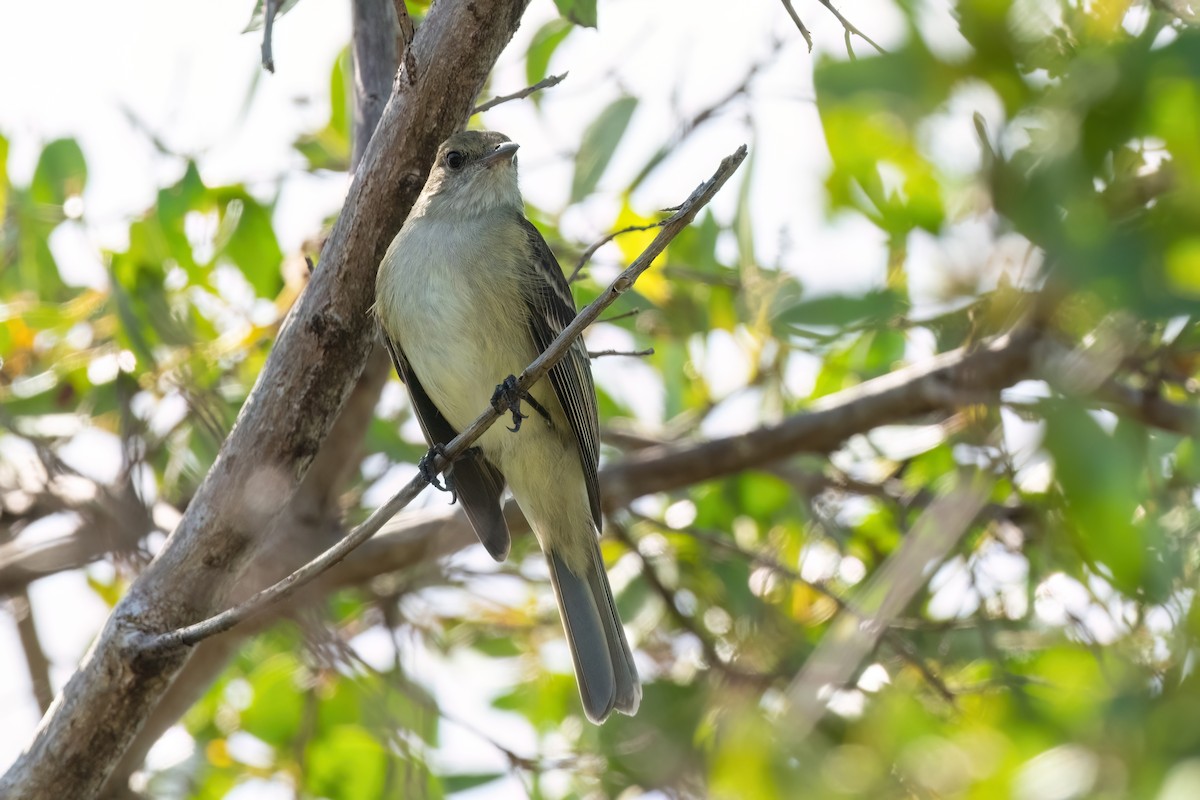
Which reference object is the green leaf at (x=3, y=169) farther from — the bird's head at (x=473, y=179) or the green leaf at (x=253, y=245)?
the bird's head at (x=473, y=179)

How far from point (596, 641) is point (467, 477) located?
71cm

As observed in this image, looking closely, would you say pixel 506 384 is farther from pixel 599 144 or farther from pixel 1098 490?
pixel 1098 490

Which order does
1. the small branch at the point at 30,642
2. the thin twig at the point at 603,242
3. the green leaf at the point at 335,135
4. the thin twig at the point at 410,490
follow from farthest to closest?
the small branch at the point at 30,642
the green leaf at the point at 335,135
the thin twig at the point at 603,242
the thin twig at the point at 410,490

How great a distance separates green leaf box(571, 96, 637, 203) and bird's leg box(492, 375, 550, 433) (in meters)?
0.90

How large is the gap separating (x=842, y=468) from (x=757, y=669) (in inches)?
45.7

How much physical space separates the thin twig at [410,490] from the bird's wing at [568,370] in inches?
45.3

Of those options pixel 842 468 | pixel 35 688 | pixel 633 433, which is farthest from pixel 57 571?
pixel 842 468

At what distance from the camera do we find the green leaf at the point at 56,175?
193 inches

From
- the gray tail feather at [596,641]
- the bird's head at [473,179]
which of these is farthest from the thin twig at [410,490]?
the bird's head at [473,179]

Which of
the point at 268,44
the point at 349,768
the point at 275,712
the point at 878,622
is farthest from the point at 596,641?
the point at 878,622

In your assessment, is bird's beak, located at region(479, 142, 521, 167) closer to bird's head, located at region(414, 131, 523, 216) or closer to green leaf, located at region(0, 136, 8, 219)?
bird's head, located at region(414, 131, 523, 216)

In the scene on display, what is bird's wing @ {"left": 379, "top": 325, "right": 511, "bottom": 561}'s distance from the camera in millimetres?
4172

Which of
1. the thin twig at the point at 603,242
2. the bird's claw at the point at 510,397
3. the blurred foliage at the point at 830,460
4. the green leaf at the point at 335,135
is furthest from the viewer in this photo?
the green leaf at the point at 335,135

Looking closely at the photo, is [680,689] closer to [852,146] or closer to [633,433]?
[633,433]
